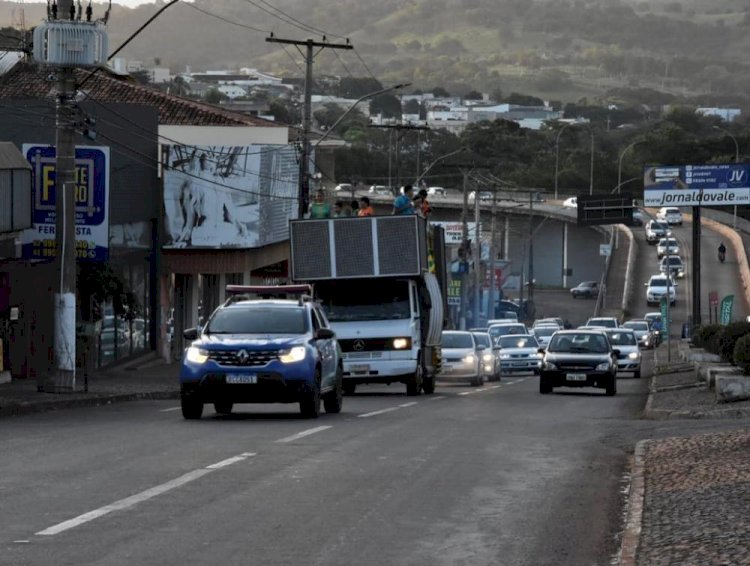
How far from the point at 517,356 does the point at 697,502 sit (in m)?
45.8

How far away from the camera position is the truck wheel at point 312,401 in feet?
77.4

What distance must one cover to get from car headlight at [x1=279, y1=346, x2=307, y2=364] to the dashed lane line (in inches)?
251

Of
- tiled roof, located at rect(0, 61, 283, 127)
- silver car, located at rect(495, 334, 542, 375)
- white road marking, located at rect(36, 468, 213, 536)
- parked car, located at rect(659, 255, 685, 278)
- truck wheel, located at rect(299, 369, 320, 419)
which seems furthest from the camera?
parked car, located at rect(659, 255, 685, 278)

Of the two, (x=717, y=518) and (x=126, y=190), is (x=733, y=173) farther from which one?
(x=717, y=518)

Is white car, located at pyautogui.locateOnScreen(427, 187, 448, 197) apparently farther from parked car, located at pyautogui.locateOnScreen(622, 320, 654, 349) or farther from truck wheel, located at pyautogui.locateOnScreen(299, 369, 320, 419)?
truck wheel, located at pyautogui.locateOnScreen(299, 369, 320, 419)

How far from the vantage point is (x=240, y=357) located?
23.2 meters

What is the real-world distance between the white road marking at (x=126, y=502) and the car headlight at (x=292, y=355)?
7.68 m

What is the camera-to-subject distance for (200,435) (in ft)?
65.6

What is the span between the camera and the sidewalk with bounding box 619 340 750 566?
1110 centimetres

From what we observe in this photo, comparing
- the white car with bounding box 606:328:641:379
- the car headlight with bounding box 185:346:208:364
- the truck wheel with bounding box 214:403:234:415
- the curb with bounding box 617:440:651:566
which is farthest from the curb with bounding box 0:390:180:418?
the white car with bounding box 606:328:641:379

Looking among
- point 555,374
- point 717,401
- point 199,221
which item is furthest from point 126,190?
point 717,401

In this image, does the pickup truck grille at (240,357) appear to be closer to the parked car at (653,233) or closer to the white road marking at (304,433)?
the white road marking at (304,433)

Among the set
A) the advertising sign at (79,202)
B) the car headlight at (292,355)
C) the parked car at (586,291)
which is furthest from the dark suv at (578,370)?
the parked car at (586,291)

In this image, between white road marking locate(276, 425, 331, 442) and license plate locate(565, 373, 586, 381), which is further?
license plate locate(565, 373, 586, 381)
